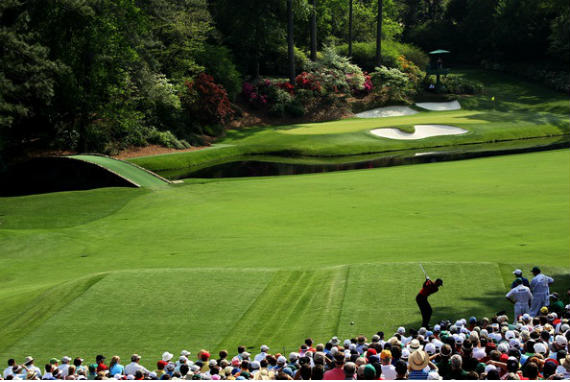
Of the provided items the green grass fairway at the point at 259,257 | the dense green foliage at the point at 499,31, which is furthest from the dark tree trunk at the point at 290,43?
the green grass fairway at the point at 259,257

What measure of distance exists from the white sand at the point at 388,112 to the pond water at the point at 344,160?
14.8 metres

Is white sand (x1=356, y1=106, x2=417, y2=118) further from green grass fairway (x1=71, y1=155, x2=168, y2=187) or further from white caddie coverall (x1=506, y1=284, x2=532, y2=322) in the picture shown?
white caddie coverall (x1=506, y1=284, x2=532, y2=322)

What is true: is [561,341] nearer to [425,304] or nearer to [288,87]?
[425,304]

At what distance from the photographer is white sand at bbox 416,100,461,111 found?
71688 mm

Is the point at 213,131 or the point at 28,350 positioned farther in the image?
the point at 213,131

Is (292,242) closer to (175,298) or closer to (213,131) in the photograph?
(175,298)

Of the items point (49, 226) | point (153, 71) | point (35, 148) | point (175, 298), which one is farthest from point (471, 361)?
point (153, 71)

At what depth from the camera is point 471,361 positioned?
1056 cm

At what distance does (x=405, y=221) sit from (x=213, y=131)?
118 feet

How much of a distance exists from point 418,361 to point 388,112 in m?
61.6

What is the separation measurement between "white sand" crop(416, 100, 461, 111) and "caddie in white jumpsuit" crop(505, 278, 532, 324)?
5783 centimetres

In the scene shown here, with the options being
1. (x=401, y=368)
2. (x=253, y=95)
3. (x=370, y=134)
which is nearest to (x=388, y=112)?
(x=370, y=134)

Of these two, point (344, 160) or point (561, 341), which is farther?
point (344, 160)

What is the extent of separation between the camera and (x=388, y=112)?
70.5 meters
